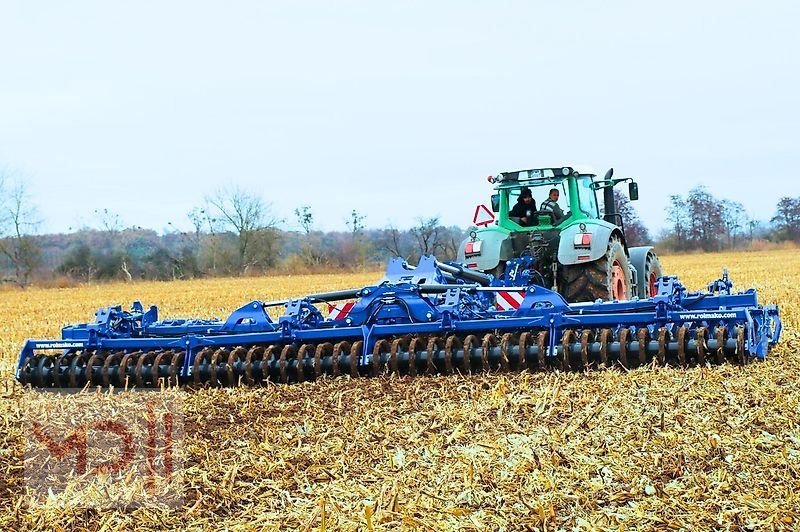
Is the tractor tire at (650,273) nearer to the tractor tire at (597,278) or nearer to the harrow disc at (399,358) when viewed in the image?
the tractor tire at (597,278)

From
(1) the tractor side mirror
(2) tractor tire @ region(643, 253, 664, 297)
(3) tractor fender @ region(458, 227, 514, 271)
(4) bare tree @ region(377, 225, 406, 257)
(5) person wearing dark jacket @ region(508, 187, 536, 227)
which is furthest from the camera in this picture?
(4) bare tree @ region(377, 225, 406, 257)

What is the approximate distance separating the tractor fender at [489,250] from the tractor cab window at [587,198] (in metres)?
0.83

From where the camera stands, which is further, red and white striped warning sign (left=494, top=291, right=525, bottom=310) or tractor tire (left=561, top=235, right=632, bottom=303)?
tractor tire (left=561, top=235, right=632, bottom=303)

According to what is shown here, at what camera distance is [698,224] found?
63.6m

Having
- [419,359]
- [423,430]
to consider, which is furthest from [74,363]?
[423,430]

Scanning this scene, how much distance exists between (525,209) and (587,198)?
64cm

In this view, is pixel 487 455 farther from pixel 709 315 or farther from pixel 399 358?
pixel 709 315

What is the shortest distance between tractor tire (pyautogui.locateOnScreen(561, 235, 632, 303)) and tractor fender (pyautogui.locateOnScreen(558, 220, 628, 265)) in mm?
122

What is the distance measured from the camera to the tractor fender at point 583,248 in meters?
7.45

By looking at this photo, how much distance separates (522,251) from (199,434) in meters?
4.25

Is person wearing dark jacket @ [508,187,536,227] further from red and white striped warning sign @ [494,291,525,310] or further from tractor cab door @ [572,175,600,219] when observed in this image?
red and white striped warning sign @ [494,291,525,310]

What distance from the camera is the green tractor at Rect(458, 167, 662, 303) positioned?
7555 mm

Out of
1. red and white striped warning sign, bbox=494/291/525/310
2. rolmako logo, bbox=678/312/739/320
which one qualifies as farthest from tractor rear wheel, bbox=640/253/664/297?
rolmako logo, bbox=678/312/739/320

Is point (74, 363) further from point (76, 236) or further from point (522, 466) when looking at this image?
point (76, 236)
